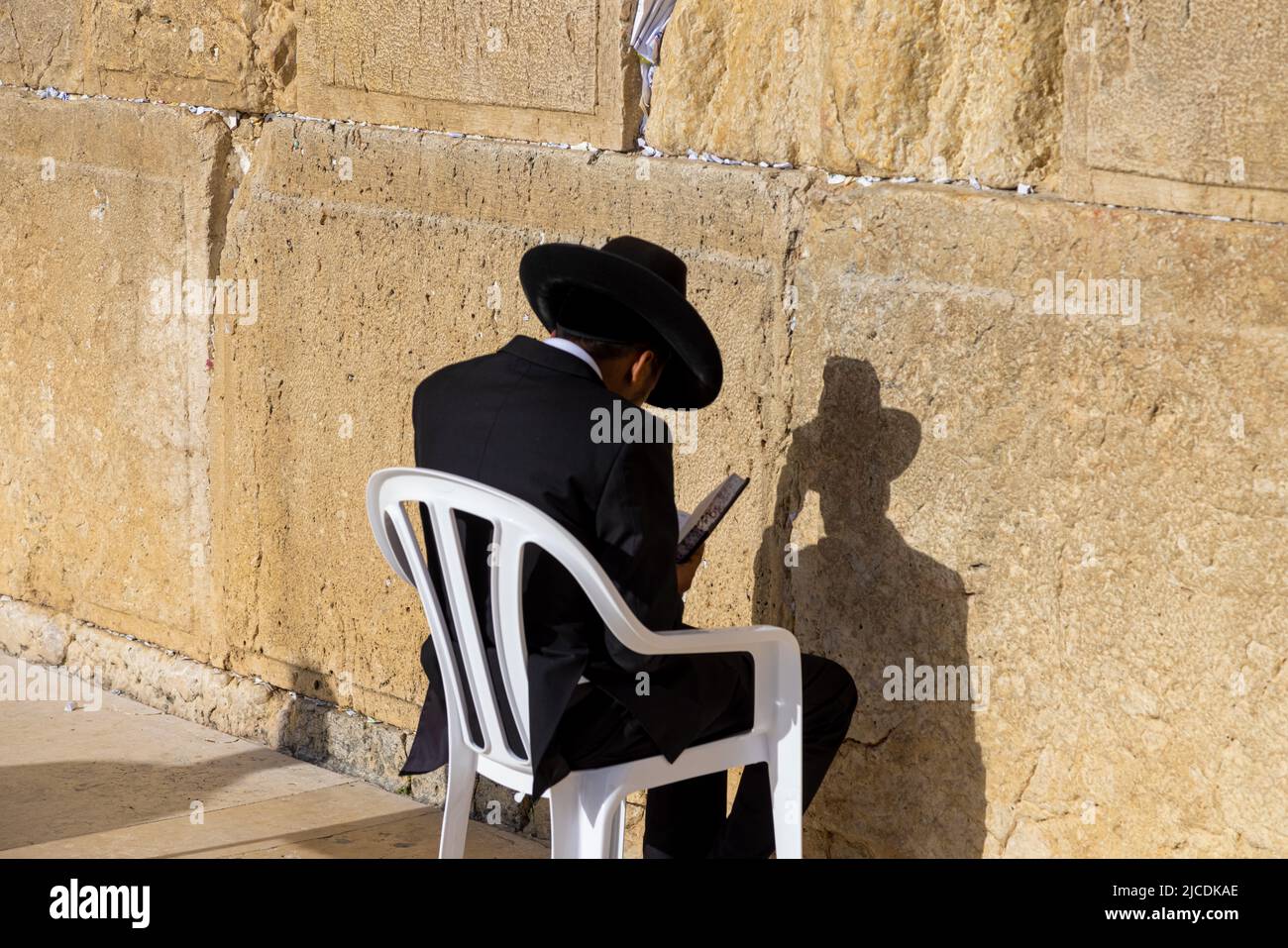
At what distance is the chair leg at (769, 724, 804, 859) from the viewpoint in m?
3.17

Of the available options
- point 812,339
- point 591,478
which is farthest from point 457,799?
point 812,339

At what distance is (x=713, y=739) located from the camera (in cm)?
315

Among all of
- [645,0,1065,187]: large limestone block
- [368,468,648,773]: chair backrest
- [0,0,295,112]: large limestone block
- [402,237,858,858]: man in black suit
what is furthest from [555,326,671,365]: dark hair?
[0,0,295,112]: large limestone block

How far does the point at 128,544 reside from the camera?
540 centimetres

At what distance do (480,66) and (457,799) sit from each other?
1.95 m

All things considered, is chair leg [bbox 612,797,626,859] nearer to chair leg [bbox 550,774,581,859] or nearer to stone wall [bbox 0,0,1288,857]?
chair leg [bbox 550,774,581,859]

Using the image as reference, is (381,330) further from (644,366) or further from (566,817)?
(566,817)

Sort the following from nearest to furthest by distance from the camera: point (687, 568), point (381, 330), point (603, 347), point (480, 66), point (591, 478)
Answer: point (591, 478), point (603, 347), point (687, 568), point (480, 66), point (381, 330)

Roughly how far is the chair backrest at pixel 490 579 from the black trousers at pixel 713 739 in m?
0.12

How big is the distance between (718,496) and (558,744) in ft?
1.78

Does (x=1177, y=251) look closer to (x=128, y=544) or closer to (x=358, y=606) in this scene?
(x=358, y=606)

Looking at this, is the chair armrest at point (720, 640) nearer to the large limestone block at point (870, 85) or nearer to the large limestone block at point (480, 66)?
the large limestone block at point (870, 85)

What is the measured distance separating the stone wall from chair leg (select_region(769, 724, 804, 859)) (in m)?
0.42

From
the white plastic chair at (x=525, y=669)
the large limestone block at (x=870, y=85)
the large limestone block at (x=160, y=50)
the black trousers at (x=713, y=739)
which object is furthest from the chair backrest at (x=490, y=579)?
the large limestone block at (x=160, y=50)
